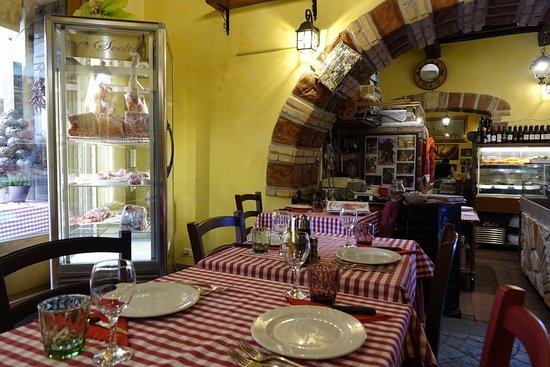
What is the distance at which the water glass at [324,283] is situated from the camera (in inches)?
42.6

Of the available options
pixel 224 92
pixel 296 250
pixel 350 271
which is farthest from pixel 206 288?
pixel 224 92

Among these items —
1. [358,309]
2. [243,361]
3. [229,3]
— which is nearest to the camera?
[243,361]

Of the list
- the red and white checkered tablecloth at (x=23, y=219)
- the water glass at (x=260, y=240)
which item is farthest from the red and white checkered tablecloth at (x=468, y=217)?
the red and white checkered tablecloth at (x=23, y=219)

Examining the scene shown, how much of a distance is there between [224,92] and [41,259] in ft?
9.34

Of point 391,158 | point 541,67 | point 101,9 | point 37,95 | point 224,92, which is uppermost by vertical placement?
point 541,67

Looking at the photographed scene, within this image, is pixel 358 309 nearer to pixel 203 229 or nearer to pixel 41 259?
pixel 203 229

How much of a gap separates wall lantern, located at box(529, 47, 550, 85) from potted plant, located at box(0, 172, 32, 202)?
697cm

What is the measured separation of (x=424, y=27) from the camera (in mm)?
2967

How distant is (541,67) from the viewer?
19.2 feet

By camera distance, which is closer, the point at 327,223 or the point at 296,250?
the point at 296,250

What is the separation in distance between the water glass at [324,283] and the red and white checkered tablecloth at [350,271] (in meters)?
0.22

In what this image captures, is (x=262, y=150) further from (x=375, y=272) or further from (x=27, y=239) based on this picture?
(x=375, y=272)

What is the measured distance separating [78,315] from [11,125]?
2.84m

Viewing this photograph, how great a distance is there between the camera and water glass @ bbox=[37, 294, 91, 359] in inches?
30.8
